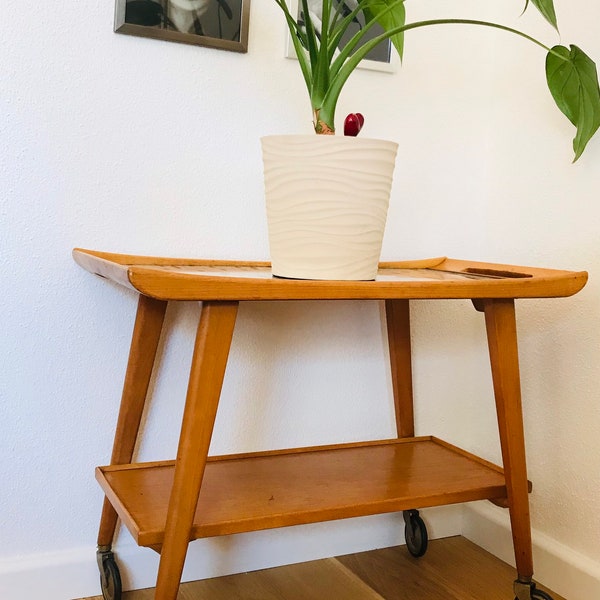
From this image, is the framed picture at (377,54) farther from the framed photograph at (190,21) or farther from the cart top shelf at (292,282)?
the cart top shelf at (292,282)

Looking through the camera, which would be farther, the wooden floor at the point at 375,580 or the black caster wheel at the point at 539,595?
the wooden floor at the point at 375,580

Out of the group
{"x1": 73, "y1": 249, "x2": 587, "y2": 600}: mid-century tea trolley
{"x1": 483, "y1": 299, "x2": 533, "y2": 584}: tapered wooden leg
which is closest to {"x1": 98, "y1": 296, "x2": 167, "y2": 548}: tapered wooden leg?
{"x1": 73, "y1": 249, "x2": 587, "y2": 600}: mid-century tea trolley

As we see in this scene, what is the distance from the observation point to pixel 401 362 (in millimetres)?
1182

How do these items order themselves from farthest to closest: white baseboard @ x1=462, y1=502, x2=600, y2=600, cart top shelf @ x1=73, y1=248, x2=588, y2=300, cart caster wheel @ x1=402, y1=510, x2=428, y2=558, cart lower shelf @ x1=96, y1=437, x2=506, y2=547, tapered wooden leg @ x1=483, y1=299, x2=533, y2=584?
cart caster wheel @ x1=402, y1=510, x2=428, y2=558, white baseboard @ x1=462, y1=502, x2=600, y2=600, tapered wooden leg @ x1=483, y1=299, x2=533, y2=584, cart lower shelf @ x1=96, y1=437, x2=506, y2=547, cart top shelf @ x1=73, y1=248, x2=588, y2=300

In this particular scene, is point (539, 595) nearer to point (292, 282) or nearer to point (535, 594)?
point (535, 594)

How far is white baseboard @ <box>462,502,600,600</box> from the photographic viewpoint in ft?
3.52

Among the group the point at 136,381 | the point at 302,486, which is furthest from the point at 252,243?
the point at 302,486

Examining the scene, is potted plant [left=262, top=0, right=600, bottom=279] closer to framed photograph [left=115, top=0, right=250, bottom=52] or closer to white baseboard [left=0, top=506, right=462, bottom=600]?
framed photograph [left=115, top=0, right=250, bottom=52]

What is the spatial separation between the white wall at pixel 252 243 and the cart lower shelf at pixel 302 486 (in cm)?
11

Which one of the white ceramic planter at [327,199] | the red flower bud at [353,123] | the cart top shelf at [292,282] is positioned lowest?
the cart top shelf at [292,282]

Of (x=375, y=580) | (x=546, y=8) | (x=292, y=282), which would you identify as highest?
(x=546, y=8)

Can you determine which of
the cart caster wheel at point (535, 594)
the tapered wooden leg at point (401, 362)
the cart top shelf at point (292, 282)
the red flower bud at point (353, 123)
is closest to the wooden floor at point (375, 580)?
the cart caster wheel at point (535, 594)

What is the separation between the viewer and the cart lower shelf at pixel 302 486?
82cm

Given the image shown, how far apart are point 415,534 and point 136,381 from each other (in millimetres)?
596
